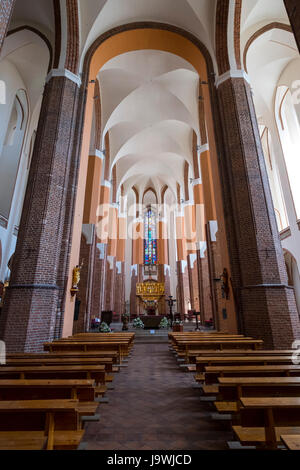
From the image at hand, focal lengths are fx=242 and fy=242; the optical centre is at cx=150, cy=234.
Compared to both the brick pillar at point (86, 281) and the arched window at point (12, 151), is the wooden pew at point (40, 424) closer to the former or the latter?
the brick pillar at point (86, 281)

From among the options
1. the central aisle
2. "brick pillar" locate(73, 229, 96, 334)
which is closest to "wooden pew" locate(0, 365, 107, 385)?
the central aisle

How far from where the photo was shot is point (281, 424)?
168 cm

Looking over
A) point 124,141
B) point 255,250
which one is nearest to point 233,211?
point 255,250

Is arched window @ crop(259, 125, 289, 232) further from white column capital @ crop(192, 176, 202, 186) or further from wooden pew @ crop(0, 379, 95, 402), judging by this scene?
wooden pew @ crop(0, 379, 95, 402)

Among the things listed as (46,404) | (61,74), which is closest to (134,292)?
(61,74)

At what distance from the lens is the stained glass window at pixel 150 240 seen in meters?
23.9

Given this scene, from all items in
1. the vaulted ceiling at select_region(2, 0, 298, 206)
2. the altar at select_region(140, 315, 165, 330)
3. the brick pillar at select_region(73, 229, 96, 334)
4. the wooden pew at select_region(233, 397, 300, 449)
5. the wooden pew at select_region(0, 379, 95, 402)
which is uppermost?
the vaulted ceiling at select_region(2, 0, 298, 206)

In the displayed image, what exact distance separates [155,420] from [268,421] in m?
1.40

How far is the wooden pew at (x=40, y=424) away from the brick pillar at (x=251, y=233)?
5.14 meters

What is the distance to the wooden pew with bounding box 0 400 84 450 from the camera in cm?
151

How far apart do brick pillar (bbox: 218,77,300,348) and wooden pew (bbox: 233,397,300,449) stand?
431cm

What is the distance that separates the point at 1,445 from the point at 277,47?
14192mm

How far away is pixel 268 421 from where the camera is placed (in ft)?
5.35
